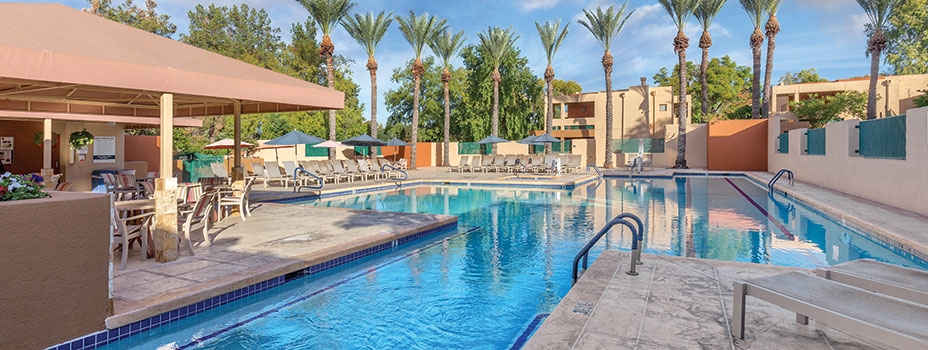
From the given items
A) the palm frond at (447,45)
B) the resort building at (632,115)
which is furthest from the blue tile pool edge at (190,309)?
the resort building at (632,115)

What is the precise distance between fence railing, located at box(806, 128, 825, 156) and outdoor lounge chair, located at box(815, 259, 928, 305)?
13.7 metres

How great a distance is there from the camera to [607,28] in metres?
27.4

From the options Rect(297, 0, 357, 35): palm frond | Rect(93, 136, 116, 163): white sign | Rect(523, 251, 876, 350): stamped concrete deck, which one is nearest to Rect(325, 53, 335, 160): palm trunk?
Rect(297, 0, 357, 35): palm frond

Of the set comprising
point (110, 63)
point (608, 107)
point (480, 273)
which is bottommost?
point (480, 273)

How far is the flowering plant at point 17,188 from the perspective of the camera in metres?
2.80

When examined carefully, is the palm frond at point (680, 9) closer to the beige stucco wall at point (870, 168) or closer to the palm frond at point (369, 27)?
the beige stucco wall at point (870, 168)

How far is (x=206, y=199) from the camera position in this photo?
5418 mm

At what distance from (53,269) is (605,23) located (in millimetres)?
28184

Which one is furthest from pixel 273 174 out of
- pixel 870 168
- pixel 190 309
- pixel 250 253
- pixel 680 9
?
pixel 680 9

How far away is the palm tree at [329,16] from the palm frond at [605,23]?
13.2 m

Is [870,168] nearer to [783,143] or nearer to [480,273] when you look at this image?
[480,273]

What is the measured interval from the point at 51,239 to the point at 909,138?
1166cm

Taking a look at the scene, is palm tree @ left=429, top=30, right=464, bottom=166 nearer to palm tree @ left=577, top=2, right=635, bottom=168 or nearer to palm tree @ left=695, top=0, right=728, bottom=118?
palm tree @ left=577, top=2, right=635, bottom=168

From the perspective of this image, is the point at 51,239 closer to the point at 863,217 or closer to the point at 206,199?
the point at 206,199
